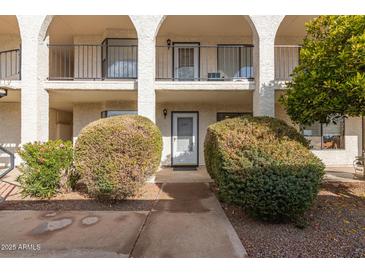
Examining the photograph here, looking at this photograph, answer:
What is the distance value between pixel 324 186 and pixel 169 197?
460 centimetres

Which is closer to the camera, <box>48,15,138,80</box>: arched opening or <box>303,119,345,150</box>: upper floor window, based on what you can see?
<box>48,15,138,80</box>: arched opening

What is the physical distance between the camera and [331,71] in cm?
→ 528

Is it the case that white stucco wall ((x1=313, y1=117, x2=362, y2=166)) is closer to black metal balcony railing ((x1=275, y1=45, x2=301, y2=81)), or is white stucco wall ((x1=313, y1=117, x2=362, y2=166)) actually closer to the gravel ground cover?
black metal balcony railing ((x1=275, y1=45, x2=301, y2=81))

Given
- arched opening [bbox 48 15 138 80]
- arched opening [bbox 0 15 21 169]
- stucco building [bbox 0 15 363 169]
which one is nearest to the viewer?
stucco building [bbox 0 15 363 169]

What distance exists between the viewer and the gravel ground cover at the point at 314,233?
3383 millimetres

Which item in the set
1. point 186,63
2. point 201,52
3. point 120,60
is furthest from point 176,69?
point 120,60

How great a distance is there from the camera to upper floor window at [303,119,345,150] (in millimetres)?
10766

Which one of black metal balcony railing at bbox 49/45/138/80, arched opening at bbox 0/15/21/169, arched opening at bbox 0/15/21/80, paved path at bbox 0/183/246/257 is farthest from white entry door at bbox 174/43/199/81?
arched opening at bbox 0/15/21/80

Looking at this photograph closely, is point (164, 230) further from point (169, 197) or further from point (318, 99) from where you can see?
point (318, 99)

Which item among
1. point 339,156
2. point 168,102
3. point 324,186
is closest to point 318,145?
point 339,156

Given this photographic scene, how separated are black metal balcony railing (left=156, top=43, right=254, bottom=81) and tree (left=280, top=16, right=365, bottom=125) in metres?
4.78

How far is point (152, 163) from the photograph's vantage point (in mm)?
5512

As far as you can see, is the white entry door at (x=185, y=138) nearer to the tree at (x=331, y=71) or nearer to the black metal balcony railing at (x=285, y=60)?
the black metal balcony railing at (x=285, y=60)

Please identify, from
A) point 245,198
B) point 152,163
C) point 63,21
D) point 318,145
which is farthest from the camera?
point 318,145
